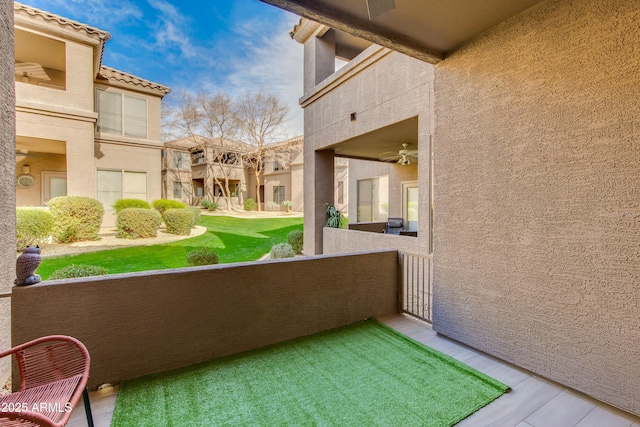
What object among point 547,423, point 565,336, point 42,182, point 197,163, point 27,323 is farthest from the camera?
point 197,163

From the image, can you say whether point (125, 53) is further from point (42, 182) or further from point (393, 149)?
point (393, 149)

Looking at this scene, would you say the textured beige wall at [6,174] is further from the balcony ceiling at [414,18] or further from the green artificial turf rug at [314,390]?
the balcony ceiling at [414,18]

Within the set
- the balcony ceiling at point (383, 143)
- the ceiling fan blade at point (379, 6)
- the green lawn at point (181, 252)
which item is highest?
the ceiling fan blade at point (379, 6)

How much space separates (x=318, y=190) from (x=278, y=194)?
1392cm

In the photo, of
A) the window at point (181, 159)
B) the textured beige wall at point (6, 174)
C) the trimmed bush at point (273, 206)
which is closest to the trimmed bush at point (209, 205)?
the window at point (181, 159)

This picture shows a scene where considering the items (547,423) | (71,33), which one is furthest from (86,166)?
(547,423)

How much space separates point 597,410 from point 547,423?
1.53 feet

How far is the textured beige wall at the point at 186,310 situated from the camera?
2271mm

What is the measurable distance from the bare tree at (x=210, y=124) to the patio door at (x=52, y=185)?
8.72 meters

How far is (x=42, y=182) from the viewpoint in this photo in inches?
359

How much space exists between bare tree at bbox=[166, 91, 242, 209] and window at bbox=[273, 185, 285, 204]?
3361mm

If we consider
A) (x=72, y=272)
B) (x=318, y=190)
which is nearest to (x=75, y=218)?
(x=72, y=272)

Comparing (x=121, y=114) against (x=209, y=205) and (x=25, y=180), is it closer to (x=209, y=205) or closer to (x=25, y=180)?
(x=25, y=180)

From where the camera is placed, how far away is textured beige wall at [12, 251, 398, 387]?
2.27 m
